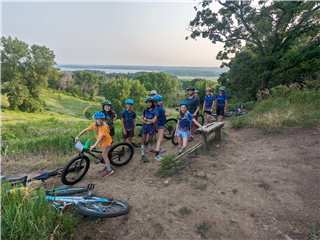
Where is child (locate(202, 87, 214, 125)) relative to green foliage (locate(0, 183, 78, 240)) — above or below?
above

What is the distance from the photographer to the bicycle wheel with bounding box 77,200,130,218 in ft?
9.22

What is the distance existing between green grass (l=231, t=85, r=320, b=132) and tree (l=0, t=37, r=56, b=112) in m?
49.2

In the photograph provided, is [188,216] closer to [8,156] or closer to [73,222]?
[73,222]

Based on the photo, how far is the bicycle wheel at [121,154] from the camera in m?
5.09

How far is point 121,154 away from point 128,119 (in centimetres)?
122

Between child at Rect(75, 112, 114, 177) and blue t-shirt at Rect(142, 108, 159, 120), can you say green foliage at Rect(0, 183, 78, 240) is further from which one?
blue t-shirt at Rect(142, 108, 159, 120)

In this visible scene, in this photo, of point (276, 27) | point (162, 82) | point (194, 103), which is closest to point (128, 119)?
point (194, 103)

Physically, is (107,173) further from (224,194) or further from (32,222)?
(224,194)

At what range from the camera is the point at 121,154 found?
17.8 feet

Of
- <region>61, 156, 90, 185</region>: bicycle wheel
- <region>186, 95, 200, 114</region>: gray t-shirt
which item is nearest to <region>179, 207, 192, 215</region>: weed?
<region>61, 156, 90, 185</region>: bicycle wheel

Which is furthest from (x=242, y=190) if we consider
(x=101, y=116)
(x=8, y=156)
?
(x=8, y=156)

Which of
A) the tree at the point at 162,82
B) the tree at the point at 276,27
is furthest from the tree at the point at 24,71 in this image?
the tree at the point at 276,27

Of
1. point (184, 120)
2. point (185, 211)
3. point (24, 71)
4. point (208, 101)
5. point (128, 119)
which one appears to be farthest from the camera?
point (24, 71)

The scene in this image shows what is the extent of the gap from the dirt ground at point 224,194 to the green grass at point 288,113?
695mm
